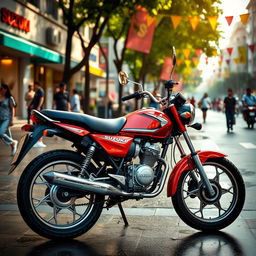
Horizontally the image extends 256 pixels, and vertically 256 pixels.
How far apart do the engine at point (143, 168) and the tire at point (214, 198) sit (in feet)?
1.09

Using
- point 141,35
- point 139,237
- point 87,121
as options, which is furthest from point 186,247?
point 141,35

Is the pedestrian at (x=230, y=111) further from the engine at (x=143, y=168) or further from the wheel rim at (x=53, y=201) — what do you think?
the wheel rim at (x=53, y=201)

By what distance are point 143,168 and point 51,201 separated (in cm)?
83

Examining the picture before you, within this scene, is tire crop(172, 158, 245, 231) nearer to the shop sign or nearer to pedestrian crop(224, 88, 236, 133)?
pedestrian crop(224, 88, 236, 133)

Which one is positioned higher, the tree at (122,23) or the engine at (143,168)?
the tree at (122,23)

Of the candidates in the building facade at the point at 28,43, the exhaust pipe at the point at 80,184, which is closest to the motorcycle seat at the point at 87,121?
the exhaust pipe at the point at 80,184

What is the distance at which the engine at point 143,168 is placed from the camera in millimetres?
5172

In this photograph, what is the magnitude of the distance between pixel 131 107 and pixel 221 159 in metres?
45.4

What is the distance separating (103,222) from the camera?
5.78m

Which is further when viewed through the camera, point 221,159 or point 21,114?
point 21,114

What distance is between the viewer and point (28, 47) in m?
26.6

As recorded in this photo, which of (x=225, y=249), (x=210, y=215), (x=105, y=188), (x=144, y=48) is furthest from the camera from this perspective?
(x=144, y=48)

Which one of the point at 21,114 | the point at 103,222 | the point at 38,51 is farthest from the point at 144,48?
the point at 103,222

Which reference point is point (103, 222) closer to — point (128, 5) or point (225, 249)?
point (225, 249)
